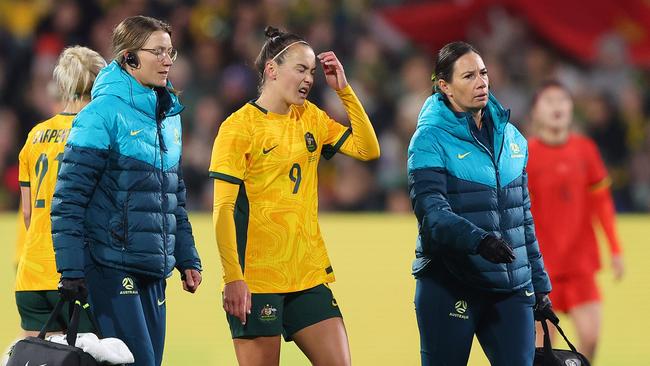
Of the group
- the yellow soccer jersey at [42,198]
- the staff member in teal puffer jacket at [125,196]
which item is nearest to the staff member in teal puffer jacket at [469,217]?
the staff member in teal puffer jacket at [125,196]

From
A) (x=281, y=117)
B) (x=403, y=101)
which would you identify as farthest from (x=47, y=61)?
(x=281, y=117)

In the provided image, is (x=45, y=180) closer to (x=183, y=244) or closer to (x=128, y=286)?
(x=183, y=244)

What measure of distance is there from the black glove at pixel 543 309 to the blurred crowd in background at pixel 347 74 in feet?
30.3

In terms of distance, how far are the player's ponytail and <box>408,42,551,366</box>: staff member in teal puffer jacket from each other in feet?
5.53

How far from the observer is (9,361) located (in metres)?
5.34

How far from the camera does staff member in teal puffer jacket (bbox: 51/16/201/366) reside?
540cm

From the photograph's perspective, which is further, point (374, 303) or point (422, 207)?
point (374, 303)

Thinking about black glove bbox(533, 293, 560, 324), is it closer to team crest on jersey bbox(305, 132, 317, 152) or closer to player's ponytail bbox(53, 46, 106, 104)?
team crest on jersey bbox(305, 132, 317, 152)

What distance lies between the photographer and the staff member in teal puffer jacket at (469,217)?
5719 millimetres

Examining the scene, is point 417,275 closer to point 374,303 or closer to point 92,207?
point 92,207

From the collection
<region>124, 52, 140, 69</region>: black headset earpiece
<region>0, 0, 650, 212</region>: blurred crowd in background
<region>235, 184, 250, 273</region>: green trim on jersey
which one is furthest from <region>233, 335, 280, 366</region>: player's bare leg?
<region>0, 0, 650, 212</region>: blurred crowd in background

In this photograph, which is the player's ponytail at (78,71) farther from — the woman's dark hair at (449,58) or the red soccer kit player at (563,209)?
the red soccer kit player at (563,209)

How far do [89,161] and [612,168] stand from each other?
36.5ft

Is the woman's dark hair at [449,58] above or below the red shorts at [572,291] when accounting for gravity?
above
